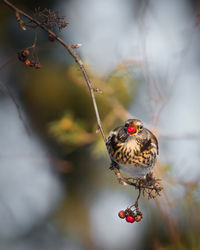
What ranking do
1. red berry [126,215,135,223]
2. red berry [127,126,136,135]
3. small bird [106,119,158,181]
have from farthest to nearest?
small bird [106,119,158,181], red berry [127,126,136,135], red berry [126,215,135,223]

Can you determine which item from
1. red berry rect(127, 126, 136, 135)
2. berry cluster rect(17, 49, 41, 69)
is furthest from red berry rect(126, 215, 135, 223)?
berry cluster rect(17, 49, 41, 69)

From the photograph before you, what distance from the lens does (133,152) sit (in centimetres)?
180

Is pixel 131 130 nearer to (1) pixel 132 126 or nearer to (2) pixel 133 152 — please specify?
(1) pixel 132 126

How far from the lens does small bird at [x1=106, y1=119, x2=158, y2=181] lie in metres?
1.76

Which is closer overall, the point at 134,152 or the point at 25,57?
the point at 25,57

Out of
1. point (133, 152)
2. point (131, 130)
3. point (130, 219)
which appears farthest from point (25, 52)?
point (133, 152)

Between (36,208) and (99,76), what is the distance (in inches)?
93.2

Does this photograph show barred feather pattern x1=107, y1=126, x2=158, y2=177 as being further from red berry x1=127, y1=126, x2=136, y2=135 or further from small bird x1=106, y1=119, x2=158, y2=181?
red berry x1=127, y1=126, x2=136, y2=135

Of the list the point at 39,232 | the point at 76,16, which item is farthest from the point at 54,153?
the point at 76,16

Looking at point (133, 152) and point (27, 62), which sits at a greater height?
point (133, 152)

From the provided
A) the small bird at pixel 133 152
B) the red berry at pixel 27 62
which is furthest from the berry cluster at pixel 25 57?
the small bird at pixel 133 152

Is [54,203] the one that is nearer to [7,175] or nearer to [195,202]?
[7,175]

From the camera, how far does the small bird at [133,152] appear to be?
176cm

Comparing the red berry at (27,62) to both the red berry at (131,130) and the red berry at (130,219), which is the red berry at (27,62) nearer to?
the red berry at (131,130)
